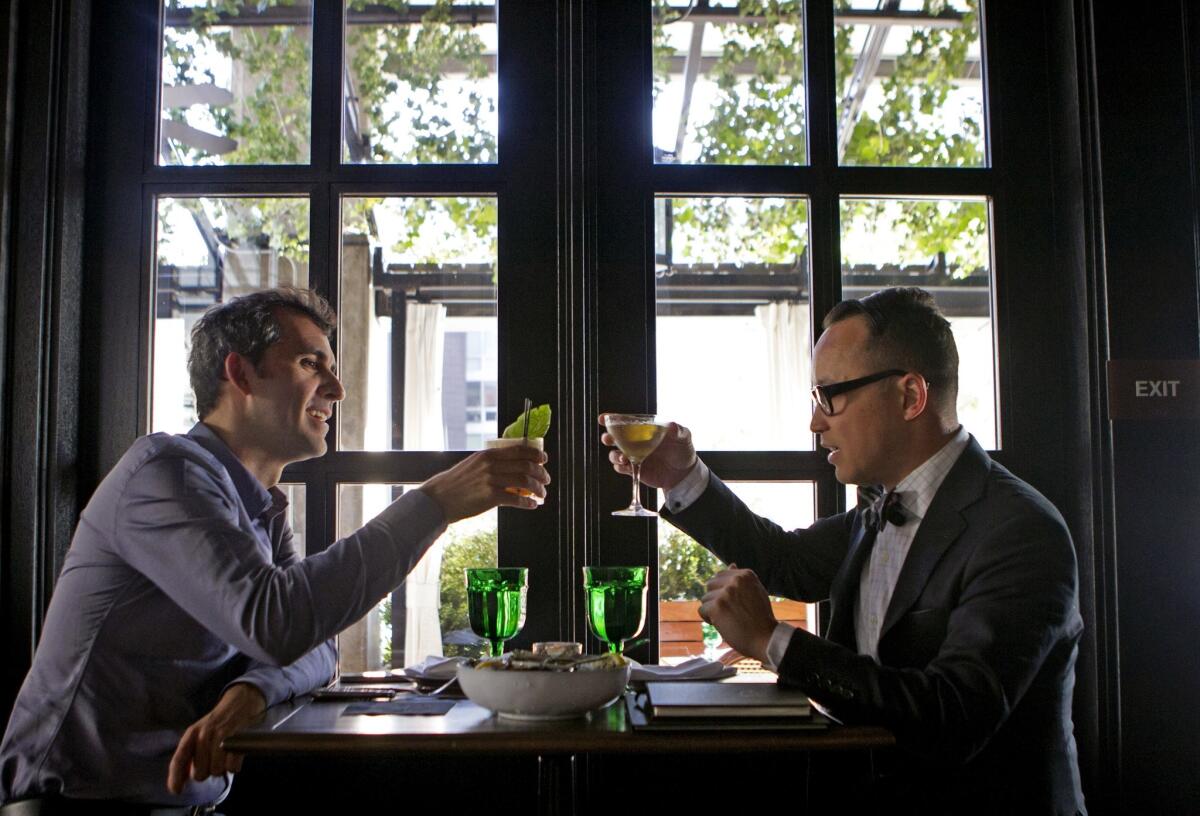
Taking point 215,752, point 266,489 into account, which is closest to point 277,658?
point 215,752

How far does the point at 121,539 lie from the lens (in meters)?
1.81

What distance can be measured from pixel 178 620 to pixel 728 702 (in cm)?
100

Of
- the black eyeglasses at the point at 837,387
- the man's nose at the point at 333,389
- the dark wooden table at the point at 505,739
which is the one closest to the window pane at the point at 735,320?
the black eyeglasses at the point at 837,387

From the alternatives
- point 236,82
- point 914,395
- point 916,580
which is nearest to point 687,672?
point 916,580

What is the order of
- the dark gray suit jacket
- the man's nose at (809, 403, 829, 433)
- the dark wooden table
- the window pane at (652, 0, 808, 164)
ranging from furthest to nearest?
the window pane at (652, 0, 808, 164) → the man's nose at (809, 403, 829, 433) → the dark gray suit jacket → the dark wooden table

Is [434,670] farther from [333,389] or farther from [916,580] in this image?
[916,580]

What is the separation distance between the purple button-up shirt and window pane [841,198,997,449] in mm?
1272

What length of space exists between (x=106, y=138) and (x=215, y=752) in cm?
155

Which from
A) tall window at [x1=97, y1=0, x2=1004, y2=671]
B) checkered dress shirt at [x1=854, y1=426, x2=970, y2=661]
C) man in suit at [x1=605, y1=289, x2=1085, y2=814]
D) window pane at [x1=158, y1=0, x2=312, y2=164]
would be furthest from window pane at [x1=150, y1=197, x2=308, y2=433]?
checkered dress shirt at [x1=854, y1=426, x2=970, y2=661]

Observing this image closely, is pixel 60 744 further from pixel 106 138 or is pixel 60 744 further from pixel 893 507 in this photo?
pixel 893 507

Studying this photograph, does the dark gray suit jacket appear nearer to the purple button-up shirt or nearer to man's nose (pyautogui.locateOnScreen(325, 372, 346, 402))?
the purple button-up shirt

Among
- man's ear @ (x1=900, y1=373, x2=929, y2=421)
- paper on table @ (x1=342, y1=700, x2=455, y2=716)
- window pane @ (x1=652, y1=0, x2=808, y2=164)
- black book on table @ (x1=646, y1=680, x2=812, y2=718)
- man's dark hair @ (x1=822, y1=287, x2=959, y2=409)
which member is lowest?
paper on table @ (x1=342, y1=700, x2=455, y2=716)

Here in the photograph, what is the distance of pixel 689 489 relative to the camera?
232 cm

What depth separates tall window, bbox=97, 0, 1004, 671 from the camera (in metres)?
2.43
